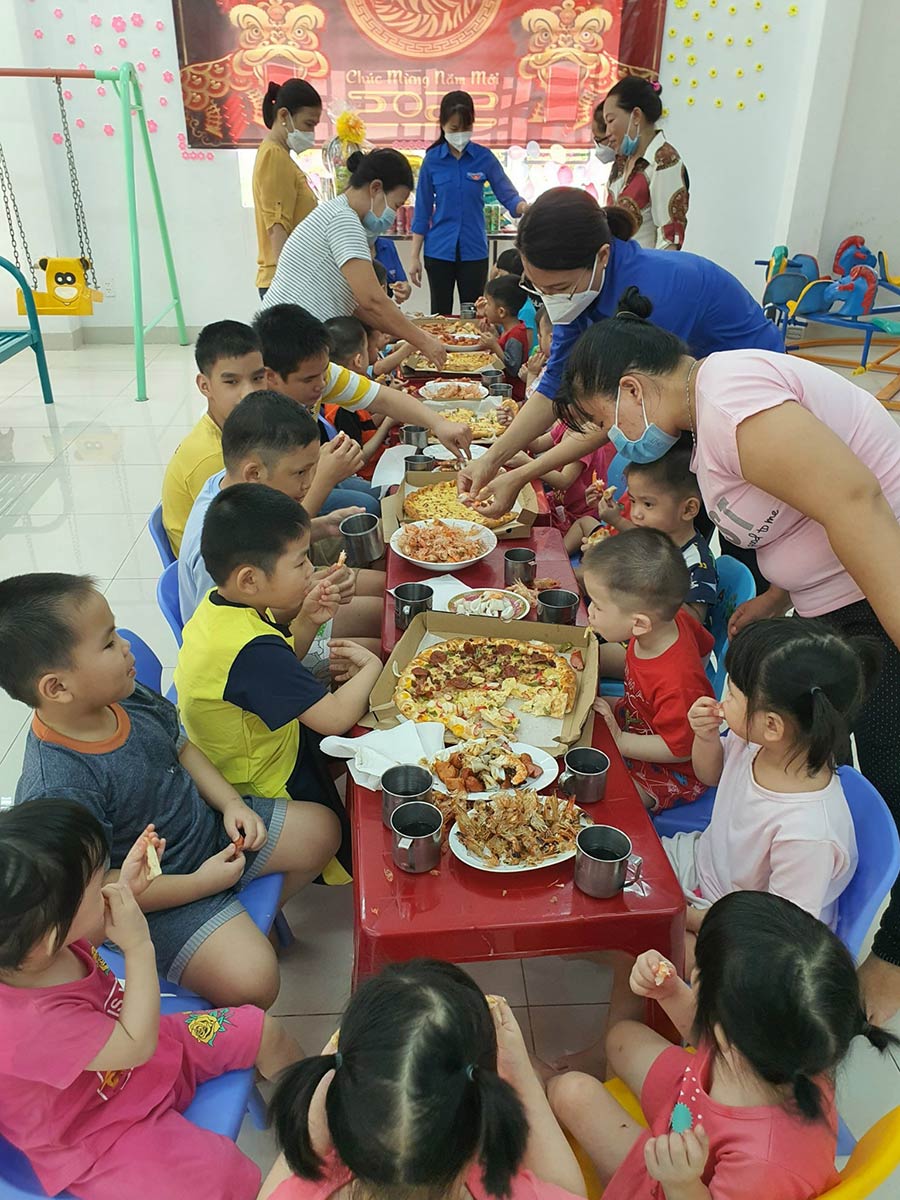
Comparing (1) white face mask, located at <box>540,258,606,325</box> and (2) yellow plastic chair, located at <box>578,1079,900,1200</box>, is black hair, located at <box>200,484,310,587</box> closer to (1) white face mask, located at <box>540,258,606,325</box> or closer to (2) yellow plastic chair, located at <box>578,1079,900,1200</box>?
(1) white face mask, located at <box>540,258,606,325</box>

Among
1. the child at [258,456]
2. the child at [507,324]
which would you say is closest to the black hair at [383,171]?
the child at [507,324]

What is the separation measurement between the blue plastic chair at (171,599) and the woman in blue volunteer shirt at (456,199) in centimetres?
427

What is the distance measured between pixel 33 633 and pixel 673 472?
1429mm

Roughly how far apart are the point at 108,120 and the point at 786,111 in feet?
17.7

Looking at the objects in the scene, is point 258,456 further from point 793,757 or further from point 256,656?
point 793,757

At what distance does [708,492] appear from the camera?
5.49 ft

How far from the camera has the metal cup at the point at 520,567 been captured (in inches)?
84.6

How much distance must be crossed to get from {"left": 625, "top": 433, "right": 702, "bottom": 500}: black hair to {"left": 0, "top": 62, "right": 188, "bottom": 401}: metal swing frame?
4867 millimetres

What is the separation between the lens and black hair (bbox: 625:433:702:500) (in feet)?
6.63

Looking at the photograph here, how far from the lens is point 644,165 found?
4352 millimetres

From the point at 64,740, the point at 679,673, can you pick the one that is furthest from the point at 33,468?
the point at 679,673

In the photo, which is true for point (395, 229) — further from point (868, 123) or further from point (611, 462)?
point (611, 462)

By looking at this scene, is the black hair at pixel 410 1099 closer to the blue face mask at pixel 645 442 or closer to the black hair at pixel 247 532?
the black hair at pixel 247 532

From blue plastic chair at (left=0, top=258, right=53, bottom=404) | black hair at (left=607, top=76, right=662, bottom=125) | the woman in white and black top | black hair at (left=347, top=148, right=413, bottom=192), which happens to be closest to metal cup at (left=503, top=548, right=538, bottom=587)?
the woman in white and black top
